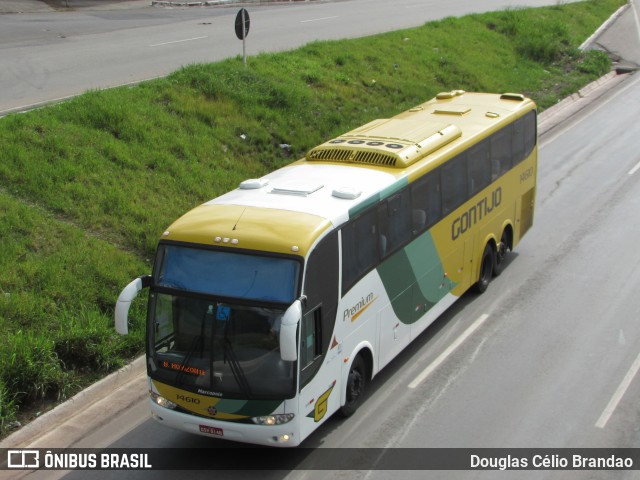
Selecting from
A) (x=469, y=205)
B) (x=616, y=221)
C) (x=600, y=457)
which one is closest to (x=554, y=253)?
(x=616, y=221)

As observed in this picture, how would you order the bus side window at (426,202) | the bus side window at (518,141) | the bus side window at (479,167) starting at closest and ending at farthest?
the bus side window at (426,202) < the bus side window at (479,167) < the bus side window at (518,141)

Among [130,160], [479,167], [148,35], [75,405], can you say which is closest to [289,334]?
[75,405]

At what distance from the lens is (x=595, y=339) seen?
40.6ft

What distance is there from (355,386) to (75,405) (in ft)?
11.5

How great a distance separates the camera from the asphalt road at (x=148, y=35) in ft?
67.1

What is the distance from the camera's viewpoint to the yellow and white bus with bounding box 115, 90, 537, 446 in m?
8.75

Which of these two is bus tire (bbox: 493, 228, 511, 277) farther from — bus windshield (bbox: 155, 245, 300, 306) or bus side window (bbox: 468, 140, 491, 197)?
bus windshield (bbox: 155, 245, 300, 306)

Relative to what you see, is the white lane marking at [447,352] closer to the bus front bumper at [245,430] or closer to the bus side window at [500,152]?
the bus side window at [500,152]

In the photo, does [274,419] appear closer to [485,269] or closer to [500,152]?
[485,269]

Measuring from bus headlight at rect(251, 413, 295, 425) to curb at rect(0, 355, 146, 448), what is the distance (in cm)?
296

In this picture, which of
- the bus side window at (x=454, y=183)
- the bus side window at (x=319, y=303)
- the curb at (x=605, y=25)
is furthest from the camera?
the curb at (x=605, y=25)

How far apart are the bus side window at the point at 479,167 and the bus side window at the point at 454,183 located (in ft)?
0.84

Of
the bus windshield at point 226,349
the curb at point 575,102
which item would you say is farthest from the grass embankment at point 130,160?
the bus windshield at point 226,349

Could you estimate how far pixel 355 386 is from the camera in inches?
411
